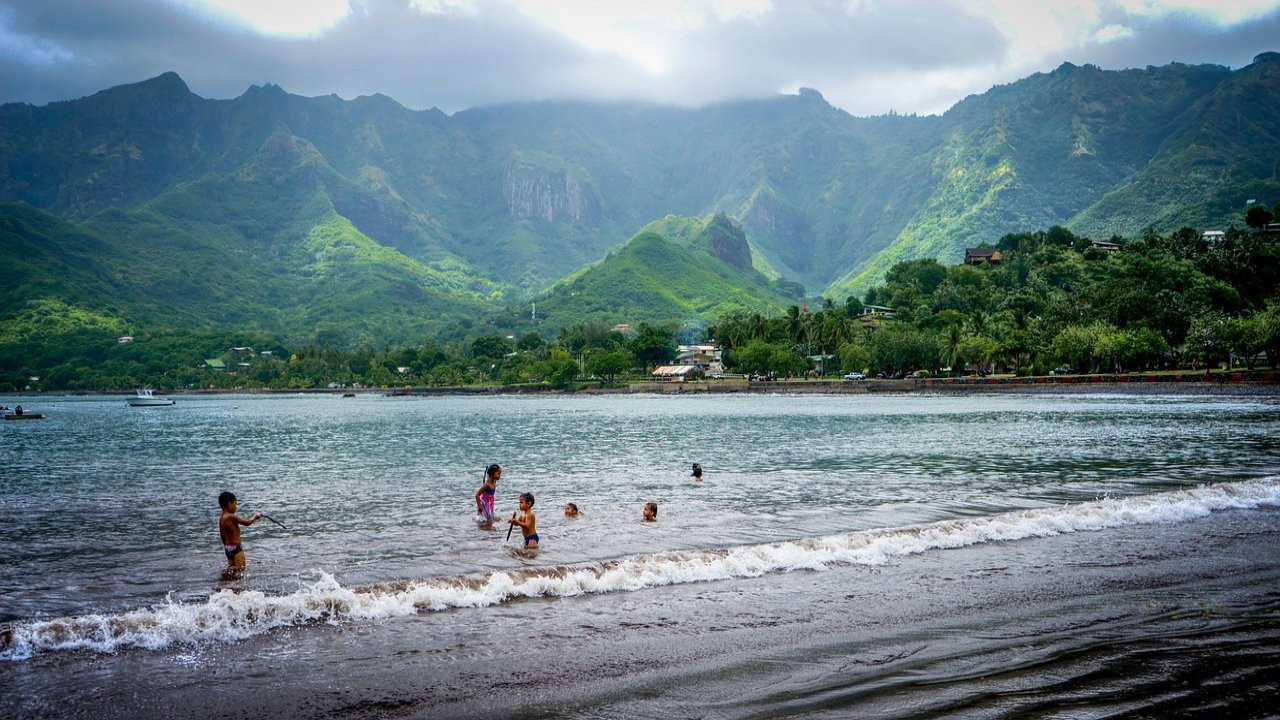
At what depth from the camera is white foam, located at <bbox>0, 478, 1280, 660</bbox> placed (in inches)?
526

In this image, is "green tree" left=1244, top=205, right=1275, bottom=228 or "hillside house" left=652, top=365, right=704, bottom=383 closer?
"green tree" left=1244, top=205, right=1275, bottom=228

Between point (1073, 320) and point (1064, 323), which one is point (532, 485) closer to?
point (1064, 323)

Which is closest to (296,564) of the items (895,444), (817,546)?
(817,546)

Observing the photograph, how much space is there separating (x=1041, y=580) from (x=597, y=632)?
8.51 meters

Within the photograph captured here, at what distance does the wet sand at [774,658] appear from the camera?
9688 millimetres

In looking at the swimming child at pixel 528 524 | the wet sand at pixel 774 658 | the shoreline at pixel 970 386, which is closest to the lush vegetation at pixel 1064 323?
the shoreline at pixel 970 386

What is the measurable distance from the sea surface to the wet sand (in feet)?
0.18

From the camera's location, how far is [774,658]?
11484 millimetres

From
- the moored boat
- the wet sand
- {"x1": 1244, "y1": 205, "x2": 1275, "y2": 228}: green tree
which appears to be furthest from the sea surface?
{"x1": 1244, "y1": 205, "x2": 1275, "y2": 228}: green tree

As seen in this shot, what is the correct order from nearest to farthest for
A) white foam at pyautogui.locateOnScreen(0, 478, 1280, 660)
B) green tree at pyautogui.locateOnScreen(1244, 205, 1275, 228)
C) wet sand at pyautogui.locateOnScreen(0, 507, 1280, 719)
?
wet sand at pyautogui.locateOnScreen(0, 507, 1280, 719) → white foam at pyautogui.locateOnScreen(0, 478, 1280, 660) → green tree at pyautogui.locateOnScreen(1244, 205, 1275, 228)

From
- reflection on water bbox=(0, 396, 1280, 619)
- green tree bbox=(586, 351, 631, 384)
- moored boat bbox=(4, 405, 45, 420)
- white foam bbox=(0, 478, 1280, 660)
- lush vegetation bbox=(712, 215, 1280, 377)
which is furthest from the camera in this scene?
green tree bbox=(586, 351, 631, 384)

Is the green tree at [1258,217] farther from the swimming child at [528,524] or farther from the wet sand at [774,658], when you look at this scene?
the swimming child at [528,524]

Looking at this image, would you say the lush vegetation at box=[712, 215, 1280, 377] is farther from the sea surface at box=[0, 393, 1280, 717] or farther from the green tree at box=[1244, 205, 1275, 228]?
the sea surface at box=[0, 393, 1280, 717]

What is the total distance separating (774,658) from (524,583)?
20.1 feet
